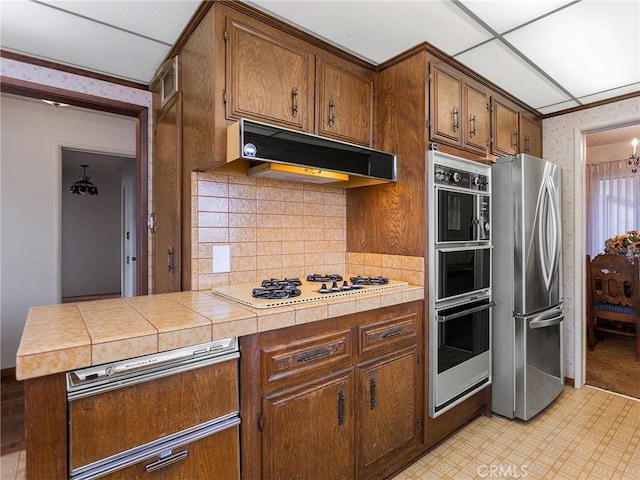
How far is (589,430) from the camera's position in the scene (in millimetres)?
2285

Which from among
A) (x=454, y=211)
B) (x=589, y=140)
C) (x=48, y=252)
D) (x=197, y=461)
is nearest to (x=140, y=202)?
(x=48, y=252)

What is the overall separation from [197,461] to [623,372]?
3.87 meters

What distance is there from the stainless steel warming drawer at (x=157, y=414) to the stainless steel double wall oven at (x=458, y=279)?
1.24 meters

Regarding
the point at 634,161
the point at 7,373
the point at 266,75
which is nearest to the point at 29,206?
the point at 7,373

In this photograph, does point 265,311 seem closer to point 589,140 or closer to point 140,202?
point 140,202

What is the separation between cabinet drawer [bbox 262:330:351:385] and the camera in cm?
135

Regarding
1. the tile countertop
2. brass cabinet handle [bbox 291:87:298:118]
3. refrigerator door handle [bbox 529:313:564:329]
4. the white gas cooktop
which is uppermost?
brass cabinet handle [bbox 291:87:298:118]

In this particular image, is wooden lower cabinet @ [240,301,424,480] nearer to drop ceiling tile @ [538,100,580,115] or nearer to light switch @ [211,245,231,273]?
light switch @ [211,245,231,273]

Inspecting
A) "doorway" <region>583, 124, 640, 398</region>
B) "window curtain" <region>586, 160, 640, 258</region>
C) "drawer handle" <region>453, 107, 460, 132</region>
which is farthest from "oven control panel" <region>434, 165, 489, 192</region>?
"window curtain" <region>586, 160, 640, 258</region>

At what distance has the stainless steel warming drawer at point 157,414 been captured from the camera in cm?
100

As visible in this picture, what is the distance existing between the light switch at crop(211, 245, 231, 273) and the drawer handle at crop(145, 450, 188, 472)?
0.97 m

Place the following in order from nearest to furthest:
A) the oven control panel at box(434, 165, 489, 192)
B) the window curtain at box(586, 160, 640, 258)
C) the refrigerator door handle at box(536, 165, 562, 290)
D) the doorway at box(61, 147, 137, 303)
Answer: the oven control panel at box(434, 165, 489, 192) → the refrigerator door handle at box(536, 165, 562, 290) → the window curtain at box(586, 160, 640, 258) → the doorway at box(61, 147, 137, 303)

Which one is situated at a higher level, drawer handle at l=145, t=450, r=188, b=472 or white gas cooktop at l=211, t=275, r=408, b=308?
white gas cooktop at l=211, t=275, r=408, b=308

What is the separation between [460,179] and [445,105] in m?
0.46
